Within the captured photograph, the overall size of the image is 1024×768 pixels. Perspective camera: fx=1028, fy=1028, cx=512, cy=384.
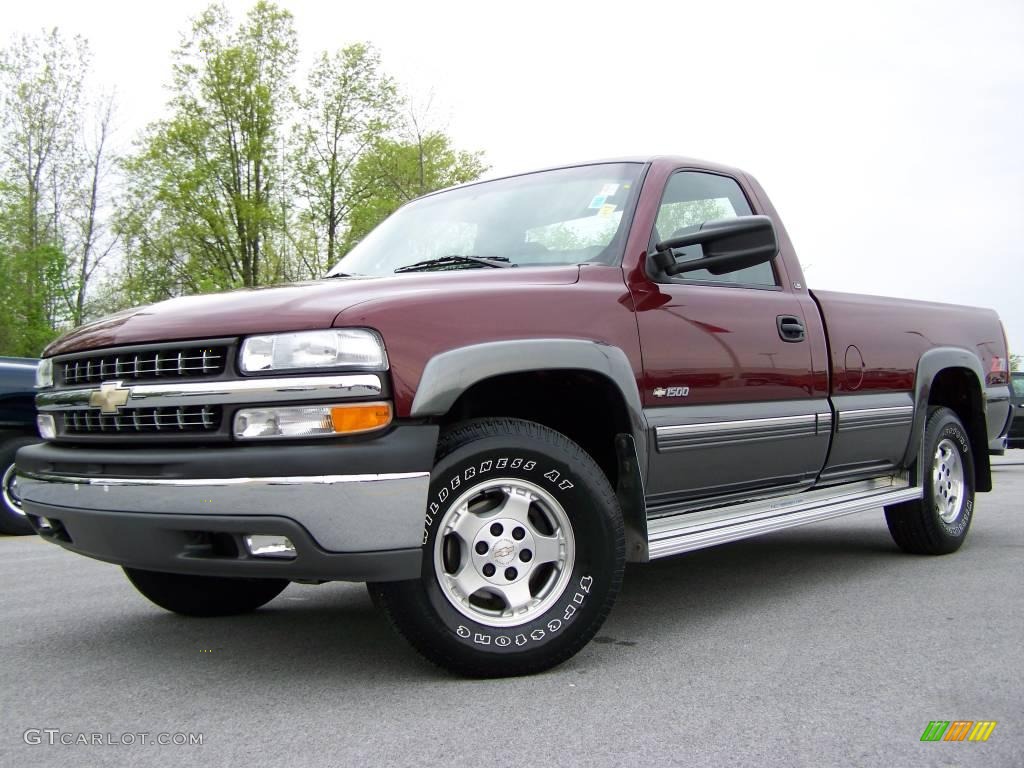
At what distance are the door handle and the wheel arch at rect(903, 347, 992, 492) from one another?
1.18 metres

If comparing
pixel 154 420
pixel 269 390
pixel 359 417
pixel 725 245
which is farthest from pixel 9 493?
pixel 725 245

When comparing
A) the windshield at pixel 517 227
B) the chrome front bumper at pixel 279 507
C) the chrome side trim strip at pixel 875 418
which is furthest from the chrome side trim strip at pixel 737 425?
the chrome front bumper at pixel 279 507

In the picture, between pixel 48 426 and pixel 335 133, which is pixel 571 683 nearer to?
pixel 48 426

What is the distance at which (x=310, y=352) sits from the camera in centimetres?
298

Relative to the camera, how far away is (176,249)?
30.8 metres

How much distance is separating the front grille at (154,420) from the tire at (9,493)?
4714 millimetres

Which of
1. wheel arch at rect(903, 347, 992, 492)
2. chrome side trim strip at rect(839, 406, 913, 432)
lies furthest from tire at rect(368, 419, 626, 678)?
wheel arch at rect(903, 347, 992, 492)

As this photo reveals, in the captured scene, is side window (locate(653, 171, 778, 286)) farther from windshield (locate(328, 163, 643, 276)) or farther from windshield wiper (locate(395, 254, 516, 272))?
windshield wiper (locate(395, 254, 516, 272))

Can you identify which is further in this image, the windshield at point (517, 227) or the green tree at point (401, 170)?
the green tree at point (401, 170)

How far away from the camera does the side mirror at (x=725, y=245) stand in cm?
388

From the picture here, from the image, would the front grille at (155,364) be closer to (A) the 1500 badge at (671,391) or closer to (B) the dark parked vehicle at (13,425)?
(A) the 1500 badge at (671,391)

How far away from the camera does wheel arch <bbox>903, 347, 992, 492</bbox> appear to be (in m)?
5.52

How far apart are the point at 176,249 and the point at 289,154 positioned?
14.5ft

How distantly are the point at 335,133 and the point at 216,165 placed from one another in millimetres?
3636
